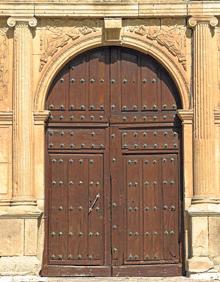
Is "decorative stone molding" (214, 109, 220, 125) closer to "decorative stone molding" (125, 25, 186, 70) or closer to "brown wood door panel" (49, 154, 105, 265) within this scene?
"decorative stone molding" (125, 25, 186, 70)

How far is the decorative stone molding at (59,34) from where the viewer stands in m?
11.5

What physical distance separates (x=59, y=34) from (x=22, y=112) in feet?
4.34

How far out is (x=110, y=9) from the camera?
37.5 ft

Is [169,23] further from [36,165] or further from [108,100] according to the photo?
[36,165]

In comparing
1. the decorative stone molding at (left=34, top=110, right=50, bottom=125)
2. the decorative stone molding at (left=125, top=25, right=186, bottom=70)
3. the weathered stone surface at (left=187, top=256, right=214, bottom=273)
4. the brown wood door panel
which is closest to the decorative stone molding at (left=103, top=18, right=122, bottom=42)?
the decorative stone molding at (left=125, top=25, right=186, bottom=70)

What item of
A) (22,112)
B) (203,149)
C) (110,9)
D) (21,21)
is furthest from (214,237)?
(21,21)

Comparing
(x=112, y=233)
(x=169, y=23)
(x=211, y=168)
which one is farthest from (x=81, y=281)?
(x=169, y=23)

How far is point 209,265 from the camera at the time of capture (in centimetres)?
1089

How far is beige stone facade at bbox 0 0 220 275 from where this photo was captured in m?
11.0

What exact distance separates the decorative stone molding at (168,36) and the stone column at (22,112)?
1552 mm

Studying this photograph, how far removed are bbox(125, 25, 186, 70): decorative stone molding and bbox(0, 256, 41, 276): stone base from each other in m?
3.67

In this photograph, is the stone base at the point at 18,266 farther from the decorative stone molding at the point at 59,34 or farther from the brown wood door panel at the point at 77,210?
the decorative stone molding at the point at 59,34

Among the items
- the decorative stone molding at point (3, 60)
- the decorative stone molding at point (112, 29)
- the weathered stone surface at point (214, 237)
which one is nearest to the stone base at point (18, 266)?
the decorative stone molding at point (3, 60)

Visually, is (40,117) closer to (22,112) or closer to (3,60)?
(22,112)
